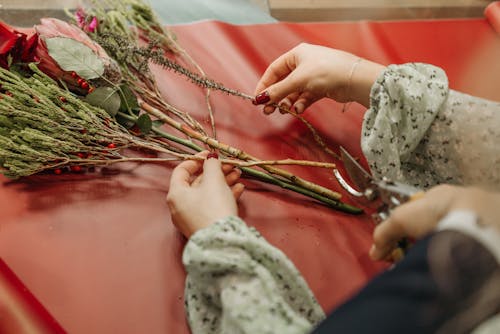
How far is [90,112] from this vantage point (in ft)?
2.84

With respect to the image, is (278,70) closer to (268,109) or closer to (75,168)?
(268,109)

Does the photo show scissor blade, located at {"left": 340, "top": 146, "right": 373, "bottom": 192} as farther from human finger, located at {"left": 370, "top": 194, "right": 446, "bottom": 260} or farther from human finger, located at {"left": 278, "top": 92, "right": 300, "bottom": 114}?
human finger, located at {"left": 278, "top": 92, "right": 300, "bottom": 114}

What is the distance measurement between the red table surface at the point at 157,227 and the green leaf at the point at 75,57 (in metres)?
0.21

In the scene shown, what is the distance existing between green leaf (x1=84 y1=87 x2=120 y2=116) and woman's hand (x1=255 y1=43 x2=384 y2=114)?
0.31 meters

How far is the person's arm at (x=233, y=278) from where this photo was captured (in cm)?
63

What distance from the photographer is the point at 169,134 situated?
3.30 ft

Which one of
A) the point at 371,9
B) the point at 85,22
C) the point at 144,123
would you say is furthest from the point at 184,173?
the point at 371,9

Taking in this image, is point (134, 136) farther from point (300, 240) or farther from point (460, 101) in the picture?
point (460, 101)

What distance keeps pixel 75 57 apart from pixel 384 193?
0.65 metres

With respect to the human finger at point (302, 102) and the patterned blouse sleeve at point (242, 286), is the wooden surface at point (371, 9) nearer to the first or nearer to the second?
the human finger at point (302, 102)

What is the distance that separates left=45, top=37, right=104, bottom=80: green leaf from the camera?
2.94ft

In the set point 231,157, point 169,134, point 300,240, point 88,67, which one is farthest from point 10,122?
point 300,240

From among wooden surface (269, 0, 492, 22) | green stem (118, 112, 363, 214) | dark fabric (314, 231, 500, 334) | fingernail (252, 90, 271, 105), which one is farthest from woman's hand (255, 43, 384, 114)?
wooden surface (269, 0, 492, 22)

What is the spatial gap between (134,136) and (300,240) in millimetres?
407
